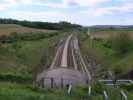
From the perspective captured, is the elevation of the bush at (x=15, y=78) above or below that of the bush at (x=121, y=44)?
above

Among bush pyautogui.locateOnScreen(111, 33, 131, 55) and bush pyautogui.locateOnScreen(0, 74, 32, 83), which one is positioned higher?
bush pyautogui.locateOnScreen(0, 74, 32, 83)

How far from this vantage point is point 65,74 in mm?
43438

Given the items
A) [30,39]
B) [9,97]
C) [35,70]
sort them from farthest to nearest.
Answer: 1. [30,39]
2. [35,70]
3. [9,97]

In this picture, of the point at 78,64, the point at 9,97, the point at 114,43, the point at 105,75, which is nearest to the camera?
the point at 9,97

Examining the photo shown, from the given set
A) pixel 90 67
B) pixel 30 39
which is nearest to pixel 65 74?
pixel 90 67

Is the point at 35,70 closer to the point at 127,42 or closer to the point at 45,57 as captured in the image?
the point at 45,57

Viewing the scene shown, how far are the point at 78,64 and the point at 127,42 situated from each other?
50.9 ft

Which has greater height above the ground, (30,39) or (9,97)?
(9,97)

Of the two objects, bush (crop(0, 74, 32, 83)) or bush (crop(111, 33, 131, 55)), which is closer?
bush (crop(0, 74, 32, 83))

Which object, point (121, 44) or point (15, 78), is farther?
point (121, 44)

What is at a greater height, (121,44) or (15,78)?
(15,78)

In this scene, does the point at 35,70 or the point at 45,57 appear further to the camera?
the point at 45,57

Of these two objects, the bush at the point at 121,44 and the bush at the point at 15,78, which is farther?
the bush at the point at 121,44

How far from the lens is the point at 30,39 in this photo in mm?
123875
